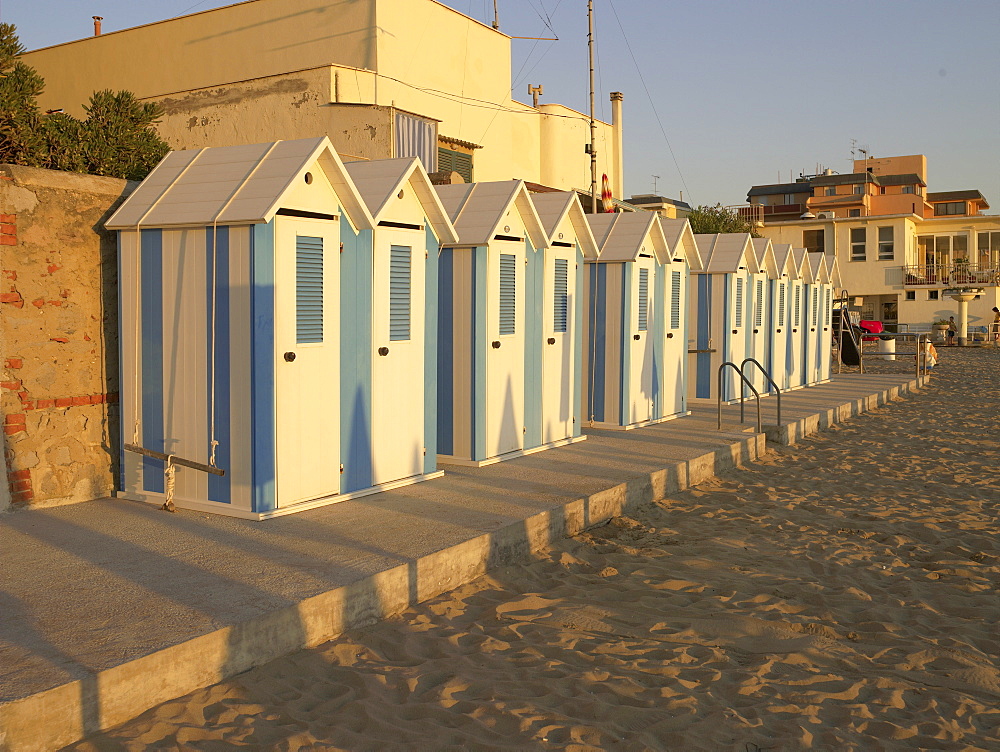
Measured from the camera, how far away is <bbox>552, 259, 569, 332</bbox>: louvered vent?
10664 millimetres

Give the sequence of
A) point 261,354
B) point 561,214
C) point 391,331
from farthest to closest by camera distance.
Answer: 1. point 561,214
2. point 391,331
3. point 261,354

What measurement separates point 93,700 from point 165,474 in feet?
10.8

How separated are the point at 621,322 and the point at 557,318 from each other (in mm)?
1791

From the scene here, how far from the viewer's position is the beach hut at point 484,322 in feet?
30.8

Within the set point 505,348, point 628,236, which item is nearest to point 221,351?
point 505,348

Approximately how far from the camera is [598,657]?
5094 mm

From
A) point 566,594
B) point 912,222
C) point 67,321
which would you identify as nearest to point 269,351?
point 67,321

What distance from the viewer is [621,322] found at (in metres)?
12.2

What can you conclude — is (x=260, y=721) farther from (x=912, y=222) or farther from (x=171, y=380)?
(x=912, y=222)

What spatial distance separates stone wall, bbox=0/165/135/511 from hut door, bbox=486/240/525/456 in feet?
11.3

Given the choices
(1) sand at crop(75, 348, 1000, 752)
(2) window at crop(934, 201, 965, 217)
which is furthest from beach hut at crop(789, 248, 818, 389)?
(2) window at crop(934, 201, 965, 217)

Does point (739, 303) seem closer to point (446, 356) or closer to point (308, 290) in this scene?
point (446, 356)

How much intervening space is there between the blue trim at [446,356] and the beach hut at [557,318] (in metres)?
0.97

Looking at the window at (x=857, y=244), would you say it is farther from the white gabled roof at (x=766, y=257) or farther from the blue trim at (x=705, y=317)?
the blue trim at (x=705, y=317)
